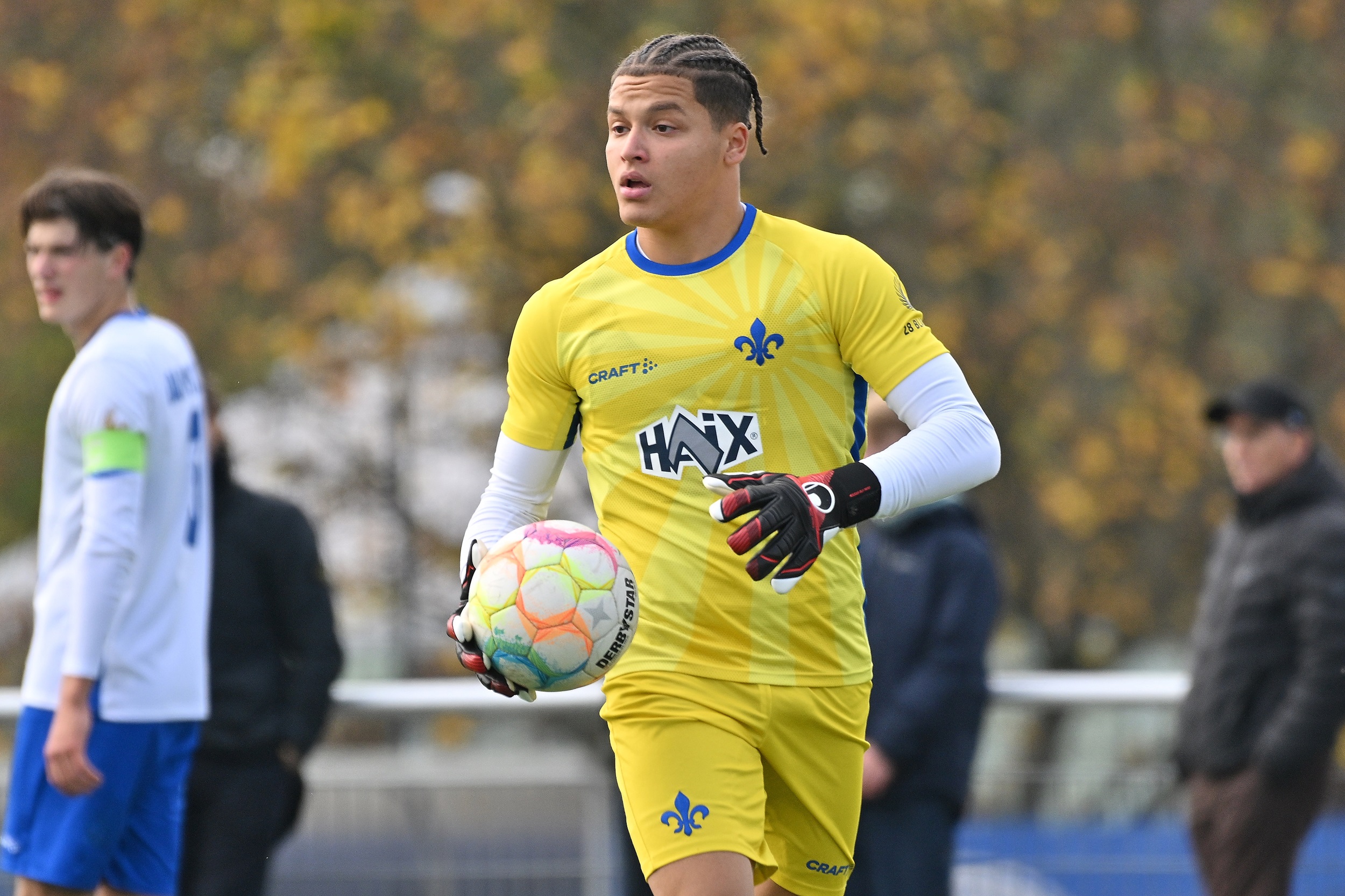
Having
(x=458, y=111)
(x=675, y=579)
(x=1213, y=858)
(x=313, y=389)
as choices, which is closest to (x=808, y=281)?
(x=675, y=579)

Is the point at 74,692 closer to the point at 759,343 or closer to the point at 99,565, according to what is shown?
the point at 99,565

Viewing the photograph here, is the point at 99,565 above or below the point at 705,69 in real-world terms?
below

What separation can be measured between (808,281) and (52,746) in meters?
2.69

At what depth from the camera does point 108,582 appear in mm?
5367

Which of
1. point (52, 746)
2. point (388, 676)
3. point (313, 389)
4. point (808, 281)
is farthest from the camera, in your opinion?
point (388, 676)

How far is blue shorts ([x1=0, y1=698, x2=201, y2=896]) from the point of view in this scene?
5434 millimetres

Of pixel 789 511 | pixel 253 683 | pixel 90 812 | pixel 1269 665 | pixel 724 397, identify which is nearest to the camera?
pixel 789 511

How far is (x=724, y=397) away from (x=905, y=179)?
31.6 ft

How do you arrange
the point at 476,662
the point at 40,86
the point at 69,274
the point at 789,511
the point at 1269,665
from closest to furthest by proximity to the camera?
the point at 789,511
the point at 476,662
the point at 69,274
the point at 1269,665
the point at 40,86

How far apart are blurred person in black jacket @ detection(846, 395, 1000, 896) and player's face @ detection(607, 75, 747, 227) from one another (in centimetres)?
248

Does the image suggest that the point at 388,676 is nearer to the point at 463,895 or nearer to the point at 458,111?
the point at 458,111

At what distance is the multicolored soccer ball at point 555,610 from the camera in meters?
3.94

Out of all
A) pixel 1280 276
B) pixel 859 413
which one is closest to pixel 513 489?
pixel 859 413

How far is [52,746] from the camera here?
5312 millimetres
